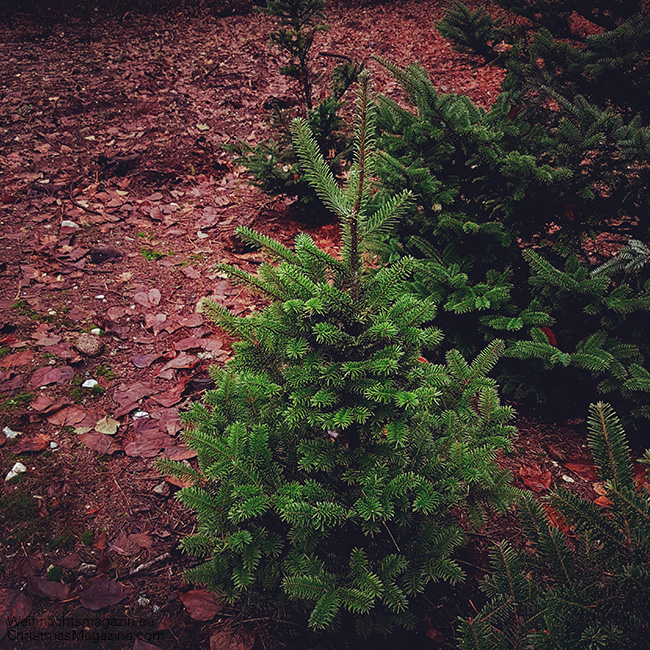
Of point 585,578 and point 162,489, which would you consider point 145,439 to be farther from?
point 585,578

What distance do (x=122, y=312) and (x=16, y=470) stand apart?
1.51 m

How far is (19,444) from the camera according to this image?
2.60 meters

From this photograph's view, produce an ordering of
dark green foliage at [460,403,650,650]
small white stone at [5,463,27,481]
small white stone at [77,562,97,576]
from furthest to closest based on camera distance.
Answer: small white stone at [5,463,27,481], small white stone at [77,562,97,576], dark green foliage at [460,403,650,650]

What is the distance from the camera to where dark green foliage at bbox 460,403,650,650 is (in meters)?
1.25

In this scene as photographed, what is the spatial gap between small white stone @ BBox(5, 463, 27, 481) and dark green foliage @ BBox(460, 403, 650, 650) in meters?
2.37

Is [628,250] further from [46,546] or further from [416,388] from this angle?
[46,546]

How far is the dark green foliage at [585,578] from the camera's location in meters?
1.25

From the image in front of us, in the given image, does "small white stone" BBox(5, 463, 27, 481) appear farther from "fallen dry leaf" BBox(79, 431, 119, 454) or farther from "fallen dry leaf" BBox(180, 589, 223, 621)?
"fallen dry leaf" BBox(180, 589, 223, 621)

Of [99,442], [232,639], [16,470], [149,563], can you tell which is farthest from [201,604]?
[16,470]

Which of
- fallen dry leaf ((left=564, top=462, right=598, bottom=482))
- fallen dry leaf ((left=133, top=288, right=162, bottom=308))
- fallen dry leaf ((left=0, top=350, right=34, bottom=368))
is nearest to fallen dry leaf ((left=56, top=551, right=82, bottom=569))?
fallen dry leaf ((left=0, top=350, right=34, bottom=368))

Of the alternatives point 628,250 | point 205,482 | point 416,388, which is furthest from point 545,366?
point 205,482

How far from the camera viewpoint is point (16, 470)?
8.14 feet

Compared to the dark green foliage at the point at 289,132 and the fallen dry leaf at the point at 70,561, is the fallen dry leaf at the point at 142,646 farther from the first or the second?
the dark green foliage at the point at 289,132

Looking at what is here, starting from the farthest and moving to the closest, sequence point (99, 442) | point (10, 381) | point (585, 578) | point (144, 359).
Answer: point (144, 359)
point (10, 381)
point (99, 442)
point (585, 578)
